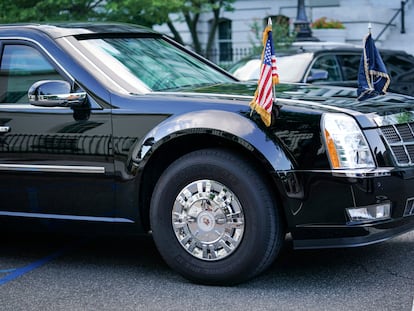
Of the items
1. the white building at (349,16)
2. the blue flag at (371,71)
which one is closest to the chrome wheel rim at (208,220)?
the blue flag at (371,71)

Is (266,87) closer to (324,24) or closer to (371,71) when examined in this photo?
(371,71)

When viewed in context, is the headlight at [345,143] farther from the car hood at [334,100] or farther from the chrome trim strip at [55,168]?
the chrome trim strip at [55,168]

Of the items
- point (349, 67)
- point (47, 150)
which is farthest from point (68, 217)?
point (349, 67)

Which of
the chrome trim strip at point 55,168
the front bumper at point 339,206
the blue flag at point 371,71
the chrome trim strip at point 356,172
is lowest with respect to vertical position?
the front bumper at point 339,206

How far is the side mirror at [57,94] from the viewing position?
600cm

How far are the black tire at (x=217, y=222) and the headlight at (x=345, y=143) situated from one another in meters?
0.47

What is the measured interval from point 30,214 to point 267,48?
2.02m

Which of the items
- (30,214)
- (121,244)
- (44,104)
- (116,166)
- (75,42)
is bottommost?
(121,244)

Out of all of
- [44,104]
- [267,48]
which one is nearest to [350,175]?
[267,48]

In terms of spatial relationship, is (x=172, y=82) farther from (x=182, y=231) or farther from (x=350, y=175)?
(x=350, y=175)

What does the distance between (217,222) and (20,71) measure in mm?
1919

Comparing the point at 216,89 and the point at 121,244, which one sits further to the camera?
the point at 121,244

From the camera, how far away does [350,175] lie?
534cm

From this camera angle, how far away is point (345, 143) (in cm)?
540
